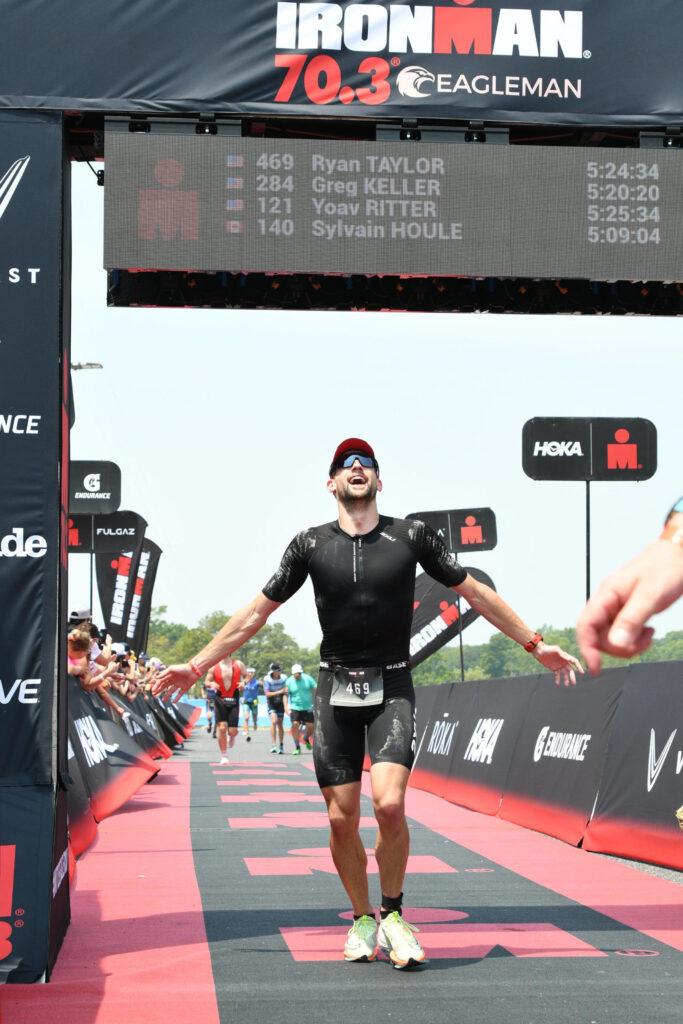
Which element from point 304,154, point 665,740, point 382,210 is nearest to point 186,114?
point 304,154

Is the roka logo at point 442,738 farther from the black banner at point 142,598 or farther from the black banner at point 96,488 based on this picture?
the black banner at point 142,598

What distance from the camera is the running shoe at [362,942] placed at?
5824 millimetres

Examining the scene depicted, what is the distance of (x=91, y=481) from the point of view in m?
24.1

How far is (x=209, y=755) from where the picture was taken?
88.7 feet

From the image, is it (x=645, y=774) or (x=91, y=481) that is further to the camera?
(x=91, y=481)

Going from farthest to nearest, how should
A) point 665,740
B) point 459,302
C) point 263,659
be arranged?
1. point 263,659
2. point 665,740
3. point 459,302

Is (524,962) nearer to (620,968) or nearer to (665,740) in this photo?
(620,968)

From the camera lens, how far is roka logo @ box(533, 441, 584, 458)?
13.5 metres

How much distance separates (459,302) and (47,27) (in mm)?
2874

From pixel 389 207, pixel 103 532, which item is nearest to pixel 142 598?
pixel 103 532

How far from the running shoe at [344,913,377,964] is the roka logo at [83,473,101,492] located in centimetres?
1884

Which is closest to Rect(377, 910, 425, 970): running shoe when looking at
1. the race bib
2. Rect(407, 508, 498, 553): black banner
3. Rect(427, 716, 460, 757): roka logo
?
the race bib

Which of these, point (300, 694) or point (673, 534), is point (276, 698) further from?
point (673, 534)

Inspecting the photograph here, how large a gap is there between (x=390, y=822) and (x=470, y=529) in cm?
1427
